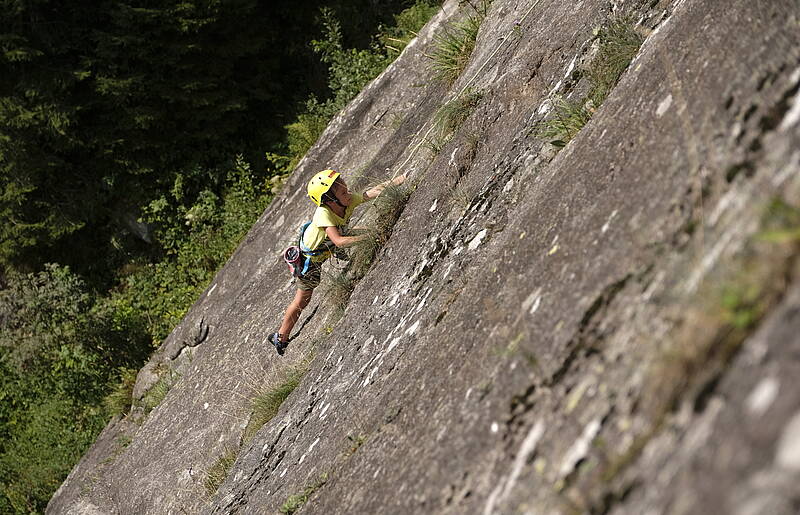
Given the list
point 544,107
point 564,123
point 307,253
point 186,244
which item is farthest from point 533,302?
point 186,244

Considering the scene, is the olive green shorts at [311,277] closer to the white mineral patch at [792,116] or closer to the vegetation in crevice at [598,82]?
the vegetation in crevice at [598,82]

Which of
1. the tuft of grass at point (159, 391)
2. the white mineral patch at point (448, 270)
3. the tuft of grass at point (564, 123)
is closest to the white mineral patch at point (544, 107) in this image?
the tuft of grass at point (564, 123)

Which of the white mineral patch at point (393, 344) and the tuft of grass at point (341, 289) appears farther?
the tuft of grass at point (341, 289)

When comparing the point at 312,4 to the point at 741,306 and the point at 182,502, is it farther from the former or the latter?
the point at 741,306

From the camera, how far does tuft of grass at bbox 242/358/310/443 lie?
19.9ft

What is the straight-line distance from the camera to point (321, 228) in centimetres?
670

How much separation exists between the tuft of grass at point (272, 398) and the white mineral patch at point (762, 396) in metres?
4.73

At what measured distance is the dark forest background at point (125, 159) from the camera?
13.2 metres

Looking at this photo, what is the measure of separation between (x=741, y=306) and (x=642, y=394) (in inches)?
14.4

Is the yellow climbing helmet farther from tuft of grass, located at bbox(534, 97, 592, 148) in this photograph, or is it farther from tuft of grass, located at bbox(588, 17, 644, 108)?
tuft of grass, located at bbox(588, 17, 644, 108)

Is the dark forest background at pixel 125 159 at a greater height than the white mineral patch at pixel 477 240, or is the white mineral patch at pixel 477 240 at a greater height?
the dark forest background at pixel 125 159

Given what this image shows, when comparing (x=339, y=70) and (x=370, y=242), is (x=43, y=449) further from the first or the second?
(x=370, y=242)

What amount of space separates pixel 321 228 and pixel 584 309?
4479mm

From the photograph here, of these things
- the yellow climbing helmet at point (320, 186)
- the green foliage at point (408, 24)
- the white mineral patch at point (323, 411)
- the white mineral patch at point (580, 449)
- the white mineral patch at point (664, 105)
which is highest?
the green foliage at point (408, 24)
